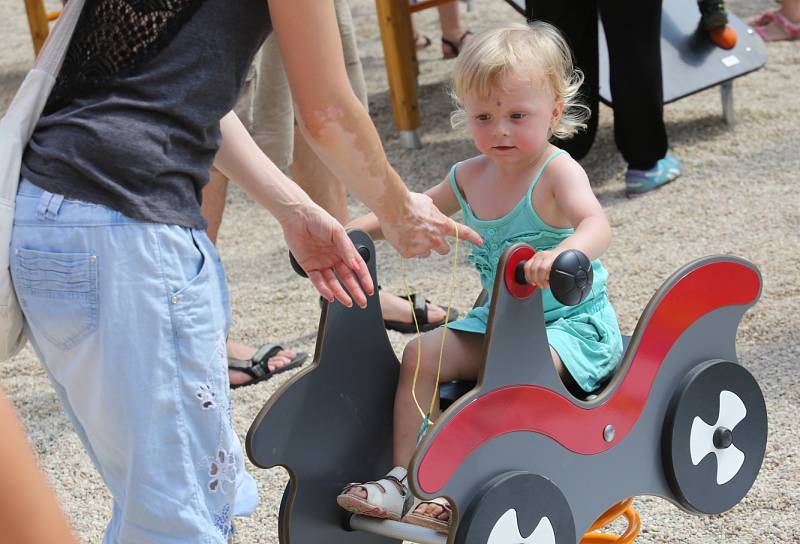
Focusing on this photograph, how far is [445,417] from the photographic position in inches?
67.0

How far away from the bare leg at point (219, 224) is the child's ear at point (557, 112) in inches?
46.9

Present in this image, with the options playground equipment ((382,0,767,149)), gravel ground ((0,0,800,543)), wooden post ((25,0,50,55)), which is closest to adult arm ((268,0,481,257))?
gravel ground ((0,0,800,543))

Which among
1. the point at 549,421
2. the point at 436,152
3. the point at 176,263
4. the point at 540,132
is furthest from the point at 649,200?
the point at 176,263

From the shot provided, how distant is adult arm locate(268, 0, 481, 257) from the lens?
4.73 ft

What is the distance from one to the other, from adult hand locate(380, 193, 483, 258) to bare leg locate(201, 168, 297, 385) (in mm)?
1353

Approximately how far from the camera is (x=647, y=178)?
4387 mm

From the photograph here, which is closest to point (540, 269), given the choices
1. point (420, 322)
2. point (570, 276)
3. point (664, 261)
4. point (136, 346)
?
point (570, 276)

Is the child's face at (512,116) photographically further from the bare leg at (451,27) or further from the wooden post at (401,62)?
the bare leg at (451,27)

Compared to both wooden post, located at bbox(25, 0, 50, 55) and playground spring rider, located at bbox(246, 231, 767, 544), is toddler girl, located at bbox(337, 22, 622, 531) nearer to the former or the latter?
playground spring rider, located at bbox(246, 231, 767, 544)

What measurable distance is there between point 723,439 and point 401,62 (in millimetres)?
3422

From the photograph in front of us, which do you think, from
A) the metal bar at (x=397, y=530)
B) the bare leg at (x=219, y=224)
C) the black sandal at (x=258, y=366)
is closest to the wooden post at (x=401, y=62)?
the bare leg at (x=219, y=224)

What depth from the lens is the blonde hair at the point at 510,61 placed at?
80.8 inches

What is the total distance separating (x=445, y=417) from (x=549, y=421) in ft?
0.77

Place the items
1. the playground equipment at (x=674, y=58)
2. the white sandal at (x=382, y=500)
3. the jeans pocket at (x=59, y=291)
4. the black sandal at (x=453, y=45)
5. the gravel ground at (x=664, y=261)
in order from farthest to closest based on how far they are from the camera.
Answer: the black sandal at (x=453, y=45)
the playground equipment at (x=674, y=58)
the gravel ground at (x=664, y=261)
the white sandal at (x=382, y=500)
the jeans pocket at (x=59, y=291)
